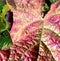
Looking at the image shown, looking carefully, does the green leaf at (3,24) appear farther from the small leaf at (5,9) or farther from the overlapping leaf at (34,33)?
the overlapping leaf at (34,33)

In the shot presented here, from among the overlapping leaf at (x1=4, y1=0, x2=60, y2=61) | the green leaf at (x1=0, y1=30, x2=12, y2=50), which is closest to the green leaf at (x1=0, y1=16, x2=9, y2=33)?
the green leaf at (x1=0, y1=30, x2=12, y2=50)

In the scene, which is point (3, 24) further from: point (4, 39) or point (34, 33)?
point (34, 33)

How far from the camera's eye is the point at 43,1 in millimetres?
1031

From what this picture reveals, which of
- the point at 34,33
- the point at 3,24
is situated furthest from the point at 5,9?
the point at 34,33

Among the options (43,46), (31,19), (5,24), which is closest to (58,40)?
(43,46)

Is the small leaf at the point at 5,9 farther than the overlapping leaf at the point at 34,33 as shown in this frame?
Yes

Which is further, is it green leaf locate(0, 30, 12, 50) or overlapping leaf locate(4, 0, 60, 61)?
green leaf locate(0, 30, 12, 50)

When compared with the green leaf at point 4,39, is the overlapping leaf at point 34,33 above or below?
above

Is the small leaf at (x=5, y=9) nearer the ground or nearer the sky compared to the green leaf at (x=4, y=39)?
nearer the sky

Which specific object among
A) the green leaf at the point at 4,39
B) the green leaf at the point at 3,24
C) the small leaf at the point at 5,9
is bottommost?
the green leaf at the point at 4,39

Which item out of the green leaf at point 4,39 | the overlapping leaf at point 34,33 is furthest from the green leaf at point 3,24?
the overlapping leaf at point 34,33

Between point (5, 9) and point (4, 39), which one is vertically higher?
point (5, 9)

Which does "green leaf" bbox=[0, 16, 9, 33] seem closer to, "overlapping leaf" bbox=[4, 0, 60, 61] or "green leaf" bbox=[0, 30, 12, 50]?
"green leaf" bbox=[0, 30, 12, 50]

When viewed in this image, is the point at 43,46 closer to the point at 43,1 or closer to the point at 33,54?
the point at 33,54
